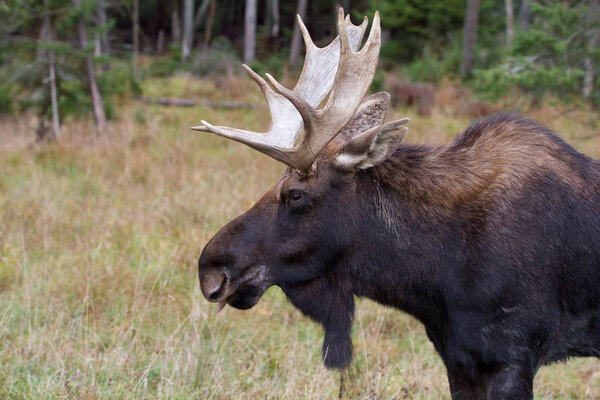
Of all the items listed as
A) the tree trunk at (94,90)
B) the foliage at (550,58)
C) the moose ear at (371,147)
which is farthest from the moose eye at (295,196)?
the tree trunk at (94,90)

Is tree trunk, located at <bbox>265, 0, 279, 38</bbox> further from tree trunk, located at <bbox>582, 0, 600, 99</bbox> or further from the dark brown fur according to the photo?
the dark brown fur

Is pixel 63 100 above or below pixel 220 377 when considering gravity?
below

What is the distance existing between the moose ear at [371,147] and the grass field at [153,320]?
1.41 metres

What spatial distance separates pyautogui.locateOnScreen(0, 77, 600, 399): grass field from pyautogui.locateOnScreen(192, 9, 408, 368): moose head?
2.42ft

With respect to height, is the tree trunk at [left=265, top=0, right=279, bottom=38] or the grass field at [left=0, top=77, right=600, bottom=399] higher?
the grass field at [left=0, top=77, right=600, bottom=399]

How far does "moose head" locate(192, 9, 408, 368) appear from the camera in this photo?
11.4ft

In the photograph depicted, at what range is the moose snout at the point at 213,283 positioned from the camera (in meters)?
3.54

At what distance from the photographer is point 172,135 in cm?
1388

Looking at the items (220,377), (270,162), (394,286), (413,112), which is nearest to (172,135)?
(270,162)

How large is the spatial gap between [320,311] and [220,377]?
1019 millimetres

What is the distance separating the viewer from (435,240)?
3.51 meters

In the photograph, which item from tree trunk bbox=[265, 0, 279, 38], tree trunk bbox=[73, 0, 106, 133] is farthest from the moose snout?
tree trunk bbox=[265, 0, 279, 38]

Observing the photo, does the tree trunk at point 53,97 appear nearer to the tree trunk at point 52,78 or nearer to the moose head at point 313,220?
the tree trunk at point 52,78

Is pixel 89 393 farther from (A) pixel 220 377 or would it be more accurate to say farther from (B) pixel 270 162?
(B) pixel 270 162
